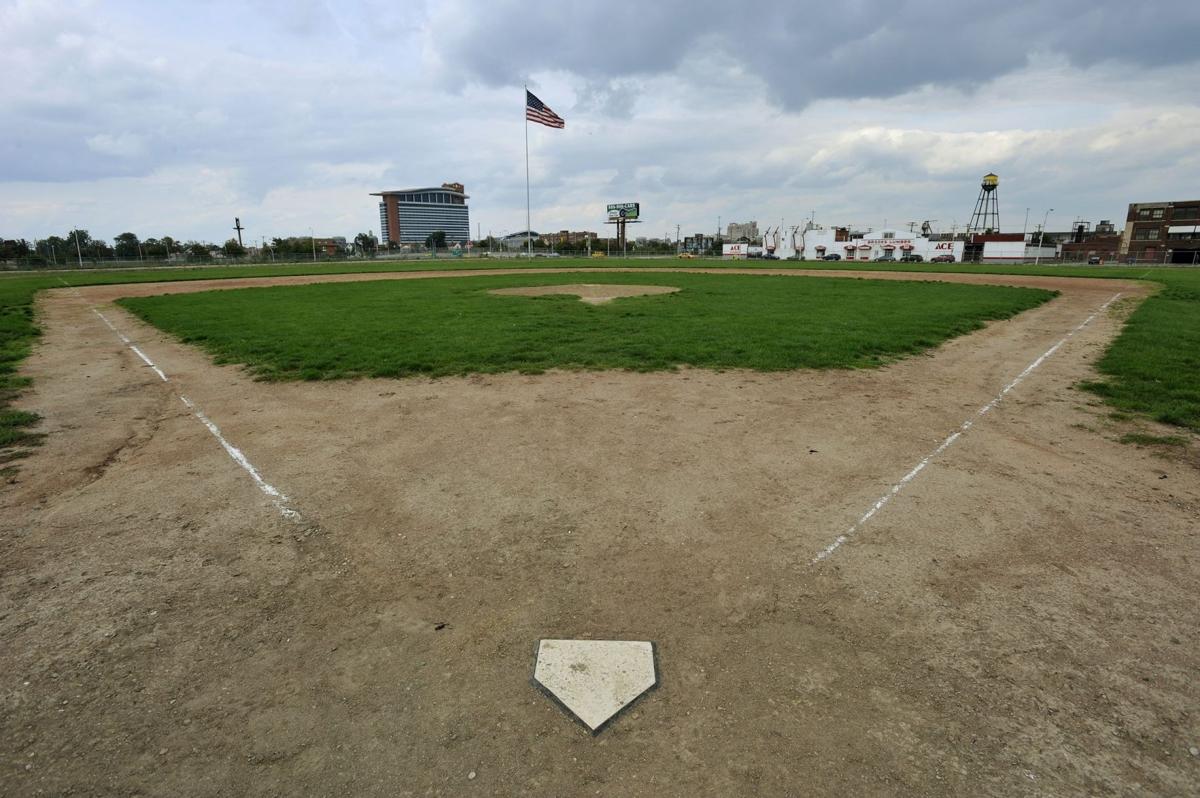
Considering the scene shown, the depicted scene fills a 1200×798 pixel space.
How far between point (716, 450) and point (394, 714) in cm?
394

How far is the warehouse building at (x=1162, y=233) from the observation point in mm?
80062

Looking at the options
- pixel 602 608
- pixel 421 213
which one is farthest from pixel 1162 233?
pixel 421 213

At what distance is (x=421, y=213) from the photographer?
167500mm

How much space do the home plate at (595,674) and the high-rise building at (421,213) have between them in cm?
17011

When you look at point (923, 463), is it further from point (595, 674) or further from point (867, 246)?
point (867, 246)

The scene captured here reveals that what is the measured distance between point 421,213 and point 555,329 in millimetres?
170484

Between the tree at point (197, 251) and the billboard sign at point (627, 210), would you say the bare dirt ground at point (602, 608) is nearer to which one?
the tree at point (197, 251)

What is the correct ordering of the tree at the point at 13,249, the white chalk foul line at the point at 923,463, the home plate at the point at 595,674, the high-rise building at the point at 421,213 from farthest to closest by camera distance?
the high-rise building at the point at 421,213 → the tree at the point at 13,249 → the white chalk foul line at the point at 923,463 → the home plate at the point at 595,674

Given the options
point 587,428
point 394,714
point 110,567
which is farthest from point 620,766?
point 587,428

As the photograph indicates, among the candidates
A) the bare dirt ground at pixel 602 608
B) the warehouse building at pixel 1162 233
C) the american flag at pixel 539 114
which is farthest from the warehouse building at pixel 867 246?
the bare dirt ground at pixel 602 608

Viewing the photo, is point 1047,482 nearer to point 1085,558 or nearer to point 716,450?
Answer: point 1085,558

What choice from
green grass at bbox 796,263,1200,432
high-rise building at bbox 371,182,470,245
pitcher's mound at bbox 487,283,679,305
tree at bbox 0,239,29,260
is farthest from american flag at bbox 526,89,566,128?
high-rise building at bbox 371,182,470,245

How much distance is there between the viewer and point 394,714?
2.61 m

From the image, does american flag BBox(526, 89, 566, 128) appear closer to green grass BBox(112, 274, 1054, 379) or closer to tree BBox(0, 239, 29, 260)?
green grass BBox(112, 274, 1054, 379)
